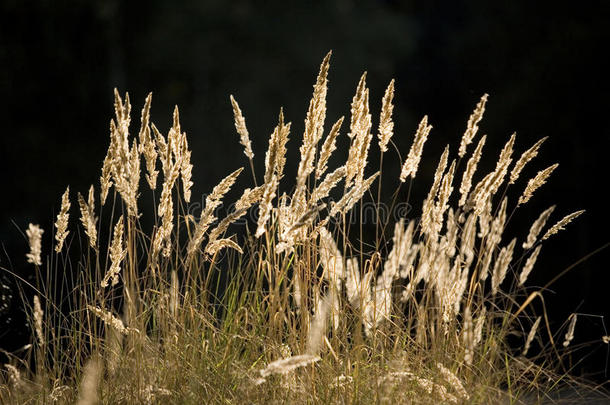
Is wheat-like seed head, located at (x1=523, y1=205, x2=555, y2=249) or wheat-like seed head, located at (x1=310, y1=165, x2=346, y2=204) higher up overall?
wheat-like seed head, located at (x1=310, y1=165, x2=346, y2=204)

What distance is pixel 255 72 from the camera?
41.5 feet

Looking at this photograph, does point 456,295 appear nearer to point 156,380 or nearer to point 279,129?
point 279,129

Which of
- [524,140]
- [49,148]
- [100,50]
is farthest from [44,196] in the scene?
[524,140]

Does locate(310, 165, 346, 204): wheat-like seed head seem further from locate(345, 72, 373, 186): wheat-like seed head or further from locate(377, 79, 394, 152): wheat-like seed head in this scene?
locate(377, 79, 394, 152): wheat-like seed head

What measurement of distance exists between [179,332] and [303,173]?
2.67 ft

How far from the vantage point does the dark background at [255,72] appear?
10750 mm

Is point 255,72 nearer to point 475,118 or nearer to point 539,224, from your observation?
point 475,118

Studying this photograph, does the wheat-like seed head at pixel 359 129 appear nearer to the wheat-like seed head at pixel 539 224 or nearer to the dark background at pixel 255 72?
the wheat-like seed head at pixel 539 224

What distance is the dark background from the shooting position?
1075 centimetres

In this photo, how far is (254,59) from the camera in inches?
504

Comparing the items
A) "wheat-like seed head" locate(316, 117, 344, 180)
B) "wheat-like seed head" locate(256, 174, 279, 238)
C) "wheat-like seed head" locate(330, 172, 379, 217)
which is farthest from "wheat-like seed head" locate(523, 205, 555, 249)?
"wheat-like seed head" locate(256, 174, 279, 238)

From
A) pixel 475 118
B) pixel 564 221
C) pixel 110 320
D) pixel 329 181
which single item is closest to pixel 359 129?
pixel 329 181

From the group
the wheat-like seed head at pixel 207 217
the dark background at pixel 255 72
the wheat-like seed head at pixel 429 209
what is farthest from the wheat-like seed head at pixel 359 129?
the dark background at pixel 255 72

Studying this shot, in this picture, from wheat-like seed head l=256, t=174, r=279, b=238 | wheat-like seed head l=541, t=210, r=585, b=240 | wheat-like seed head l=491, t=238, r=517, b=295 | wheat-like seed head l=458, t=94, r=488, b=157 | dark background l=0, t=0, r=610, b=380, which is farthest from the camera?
dark background l=0, t=0, r=610, b=380
